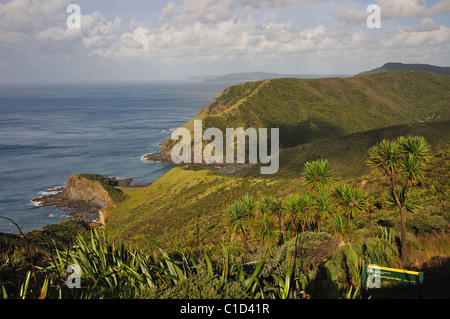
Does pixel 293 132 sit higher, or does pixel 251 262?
pixel 293 132

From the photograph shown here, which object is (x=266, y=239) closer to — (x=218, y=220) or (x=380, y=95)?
(x=218, y=220)

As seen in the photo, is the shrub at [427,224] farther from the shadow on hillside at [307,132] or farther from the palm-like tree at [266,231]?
the shadow on hillside at [307,132]

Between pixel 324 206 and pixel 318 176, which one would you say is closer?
pixel 324 206

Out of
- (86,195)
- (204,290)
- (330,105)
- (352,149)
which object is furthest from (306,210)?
(330,105)

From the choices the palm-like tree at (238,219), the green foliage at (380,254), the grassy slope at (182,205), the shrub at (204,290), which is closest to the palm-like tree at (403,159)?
the green foliage at (380,254)

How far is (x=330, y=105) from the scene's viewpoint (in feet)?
394

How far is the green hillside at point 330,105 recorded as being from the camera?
107 meters

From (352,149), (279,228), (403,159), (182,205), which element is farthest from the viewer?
(352,149)

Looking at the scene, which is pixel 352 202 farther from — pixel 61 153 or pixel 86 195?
pixel 61 153

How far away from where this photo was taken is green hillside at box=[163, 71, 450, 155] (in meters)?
107

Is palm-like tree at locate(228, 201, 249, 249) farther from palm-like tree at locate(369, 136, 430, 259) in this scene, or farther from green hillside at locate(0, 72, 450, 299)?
palm-like tree at locate(369, 136, 430, 259)

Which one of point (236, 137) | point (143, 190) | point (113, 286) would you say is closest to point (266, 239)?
point (113, 286)

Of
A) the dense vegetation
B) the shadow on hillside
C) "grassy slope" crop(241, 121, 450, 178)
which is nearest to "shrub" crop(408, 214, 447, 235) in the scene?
the dense vegetation
